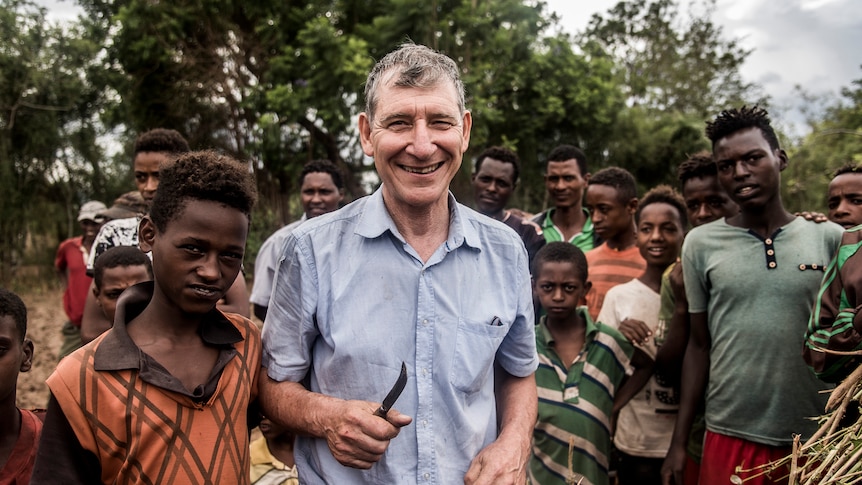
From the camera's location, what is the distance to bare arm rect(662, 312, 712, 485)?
9.43ft

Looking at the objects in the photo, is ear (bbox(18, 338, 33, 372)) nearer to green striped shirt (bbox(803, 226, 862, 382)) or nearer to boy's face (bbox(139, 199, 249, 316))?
boy's face (bbox(139, 199, 249, 316))

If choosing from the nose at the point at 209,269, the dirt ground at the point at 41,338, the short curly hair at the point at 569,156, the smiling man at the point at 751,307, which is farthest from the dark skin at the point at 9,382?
the dirt ground at the point at 41,338

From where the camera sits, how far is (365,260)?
186 centimetres

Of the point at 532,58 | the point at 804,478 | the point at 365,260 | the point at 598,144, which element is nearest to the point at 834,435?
the point at 804,478

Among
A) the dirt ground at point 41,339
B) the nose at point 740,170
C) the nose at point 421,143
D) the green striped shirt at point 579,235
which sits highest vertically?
the nose at point 740,170

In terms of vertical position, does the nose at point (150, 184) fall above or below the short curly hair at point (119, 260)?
above

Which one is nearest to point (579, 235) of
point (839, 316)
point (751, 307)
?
point (751, 307)

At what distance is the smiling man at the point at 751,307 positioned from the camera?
2533mm

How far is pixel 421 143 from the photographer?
1.82 metres

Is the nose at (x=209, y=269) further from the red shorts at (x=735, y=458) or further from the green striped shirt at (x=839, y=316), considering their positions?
the red shorts at (x=735, y=458)

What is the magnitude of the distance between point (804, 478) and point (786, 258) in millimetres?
1063

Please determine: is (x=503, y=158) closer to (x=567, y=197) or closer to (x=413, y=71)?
(x=567, y=197)

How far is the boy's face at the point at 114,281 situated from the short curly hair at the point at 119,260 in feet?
0.05

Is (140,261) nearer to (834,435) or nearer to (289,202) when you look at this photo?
(834,435)
